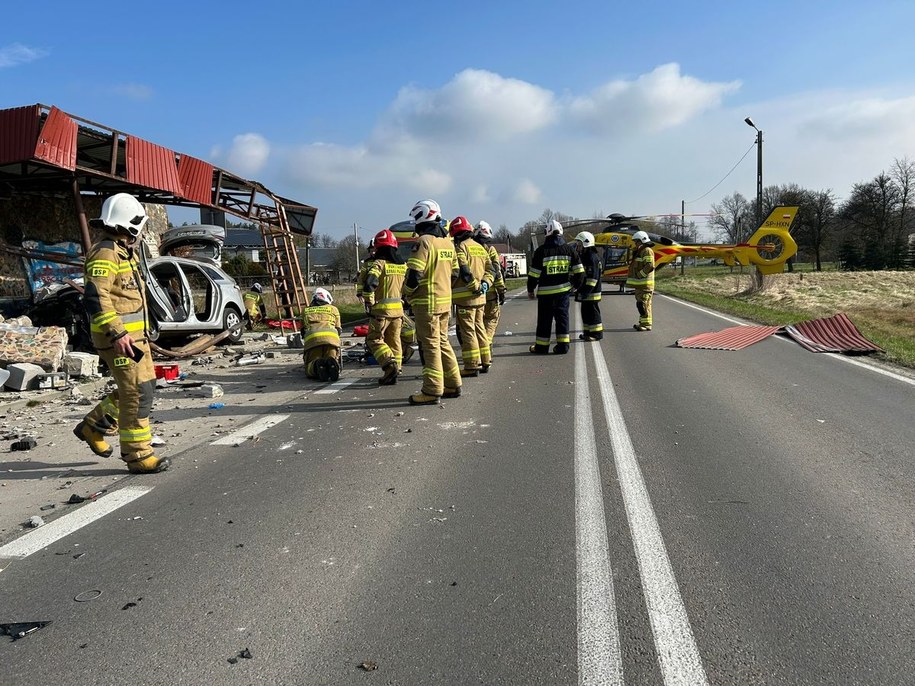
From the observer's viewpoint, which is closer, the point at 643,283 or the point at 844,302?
the point at 643,283

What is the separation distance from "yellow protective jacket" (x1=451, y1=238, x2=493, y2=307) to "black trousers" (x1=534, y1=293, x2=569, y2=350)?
4.02 ft

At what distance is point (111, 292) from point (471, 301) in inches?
180

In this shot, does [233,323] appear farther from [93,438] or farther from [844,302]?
[844,302]

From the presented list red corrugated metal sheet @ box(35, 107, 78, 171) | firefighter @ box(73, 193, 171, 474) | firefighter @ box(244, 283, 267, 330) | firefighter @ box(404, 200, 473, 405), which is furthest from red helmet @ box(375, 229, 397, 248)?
firefighter @ box(244, 283, 267, 330)

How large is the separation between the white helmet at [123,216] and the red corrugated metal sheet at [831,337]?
32.2ft

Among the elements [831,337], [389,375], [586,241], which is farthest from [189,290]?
[831,337]

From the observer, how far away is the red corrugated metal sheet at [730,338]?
1080cm

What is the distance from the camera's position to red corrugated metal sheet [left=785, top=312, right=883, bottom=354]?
9969 mm

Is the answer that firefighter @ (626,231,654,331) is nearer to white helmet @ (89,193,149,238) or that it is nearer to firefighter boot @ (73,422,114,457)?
white helmet @ (89,193,149,238)

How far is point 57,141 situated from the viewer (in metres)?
10.3

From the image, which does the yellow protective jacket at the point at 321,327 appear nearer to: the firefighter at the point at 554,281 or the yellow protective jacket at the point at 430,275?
the yellow protective jacket at the point at 430,275

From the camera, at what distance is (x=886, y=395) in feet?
22.4

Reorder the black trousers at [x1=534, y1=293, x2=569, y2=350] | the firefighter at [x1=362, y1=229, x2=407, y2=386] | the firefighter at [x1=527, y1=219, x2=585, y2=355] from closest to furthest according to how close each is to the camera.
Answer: the firefighter at [x1=362, y1=229, x2=407, y2=386] → the firefighter at [x1=527, y1=219, x2=585, y2=355] → the black trousers at [x1=534, y1=293, x2=569, y2=350]

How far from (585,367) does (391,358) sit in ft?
9.43
